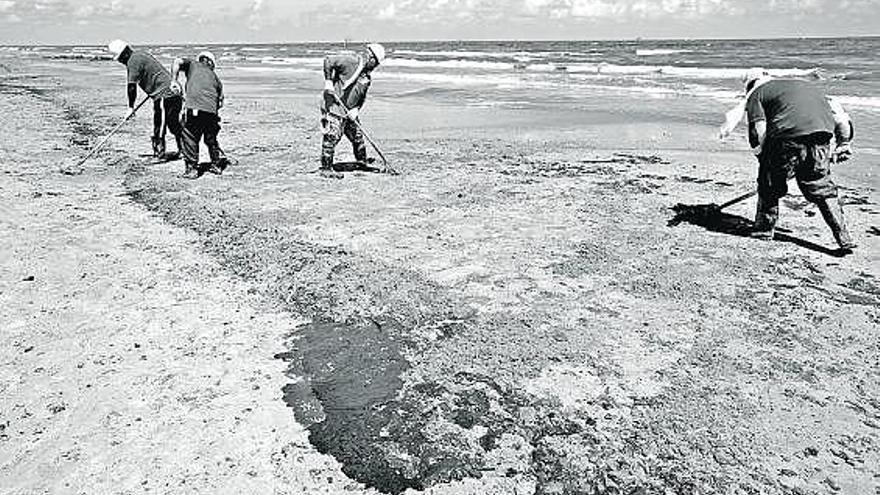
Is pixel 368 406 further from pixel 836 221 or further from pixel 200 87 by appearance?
pixel 200 87

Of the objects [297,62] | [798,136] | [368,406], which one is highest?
[297,62]

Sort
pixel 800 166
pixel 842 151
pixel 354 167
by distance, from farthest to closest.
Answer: pixel 354 167 → pixel 842 151 → pixel 800 166

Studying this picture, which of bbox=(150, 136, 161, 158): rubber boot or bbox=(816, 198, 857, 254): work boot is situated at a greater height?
bbox=(150, 136, 161, 158): rubber boot

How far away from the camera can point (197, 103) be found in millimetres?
8820

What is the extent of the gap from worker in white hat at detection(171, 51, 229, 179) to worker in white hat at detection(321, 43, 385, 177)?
1.45 metres

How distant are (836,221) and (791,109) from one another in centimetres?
112

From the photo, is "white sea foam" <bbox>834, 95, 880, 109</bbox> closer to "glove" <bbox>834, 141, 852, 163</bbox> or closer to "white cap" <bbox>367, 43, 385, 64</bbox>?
"glove" <bbox>834, 141, 852, 163</bbox>

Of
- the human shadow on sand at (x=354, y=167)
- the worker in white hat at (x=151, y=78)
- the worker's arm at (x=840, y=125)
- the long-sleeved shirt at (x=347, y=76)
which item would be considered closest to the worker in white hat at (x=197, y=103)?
the worker in white hat at (x=151, y=78)

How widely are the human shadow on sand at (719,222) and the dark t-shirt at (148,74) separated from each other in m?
7.15

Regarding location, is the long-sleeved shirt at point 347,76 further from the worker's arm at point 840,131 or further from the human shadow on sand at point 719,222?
the worker's arm at point 840,131

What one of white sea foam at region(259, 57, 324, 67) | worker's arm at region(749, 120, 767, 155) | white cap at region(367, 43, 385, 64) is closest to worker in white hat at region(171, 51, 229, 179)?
white cap at region(367, 43, 385, 64)

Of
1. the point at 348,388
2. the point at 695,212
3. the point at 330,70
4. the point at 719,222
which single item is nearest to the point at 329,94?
the point at 330,70

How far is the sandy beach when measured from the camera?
3270 mm

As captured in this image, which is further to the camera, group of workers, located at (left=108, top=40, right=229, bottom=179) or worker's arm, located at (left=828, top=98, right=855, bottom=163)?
group of workers, located at (left=108, top=40, right=229, bottom=179)
